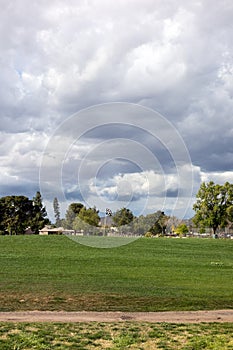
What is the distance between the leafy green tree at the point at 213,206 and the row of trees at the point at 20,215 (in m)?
29.6

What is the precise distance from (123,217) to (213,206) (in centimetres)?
5938

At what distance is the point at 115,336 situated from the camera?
38.4 feet

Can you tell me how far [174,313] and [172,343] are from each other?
4.20 meters

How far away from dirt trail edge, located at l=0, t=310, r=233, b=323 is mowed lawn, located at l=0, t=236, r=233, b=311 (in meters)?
0.78

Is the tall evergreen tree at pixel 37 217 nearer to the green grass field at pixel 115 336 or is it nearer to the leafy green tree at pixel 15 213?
the leafy green tree at pixel 15 213

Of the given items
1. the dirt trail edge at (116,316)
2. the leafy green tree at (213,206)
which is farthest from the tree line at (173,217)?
the dirt trail edge at (116,316)

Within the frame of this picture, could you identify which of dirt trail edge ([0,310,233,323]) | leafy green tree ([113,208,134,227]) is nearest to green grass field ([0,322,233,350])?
dirt trail edge ([0,310,233,323])

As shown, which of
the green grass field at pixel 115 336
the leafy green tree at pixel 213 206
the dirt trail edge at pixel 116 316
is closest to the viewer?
the green grass field at pixel 115 336

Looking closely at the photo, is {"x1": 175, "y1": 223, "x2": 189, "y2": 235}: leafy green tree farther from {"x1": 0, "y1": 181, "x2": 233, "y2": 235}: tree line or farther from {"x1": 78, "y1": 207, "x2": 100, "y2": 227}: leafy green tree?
{"x1": 78, "y1": 207, "x2": 100, "y2": 227}: leafy green tree

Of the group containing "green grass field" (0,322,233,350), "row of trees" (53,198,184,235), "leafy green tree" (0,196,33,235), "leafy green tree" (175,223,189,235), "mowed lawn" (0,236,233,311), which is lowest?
"green grass field" (0,322,233,350)

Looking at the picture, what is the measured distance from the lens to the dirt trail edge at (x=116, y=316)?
13.9 meters

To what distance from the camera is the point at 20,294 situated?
719 inches

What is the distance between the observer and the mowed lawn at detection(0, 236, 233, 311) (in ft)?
55.3

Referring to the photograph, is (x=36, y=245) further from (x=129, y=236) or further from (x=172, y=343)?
(x=172, y=343)
